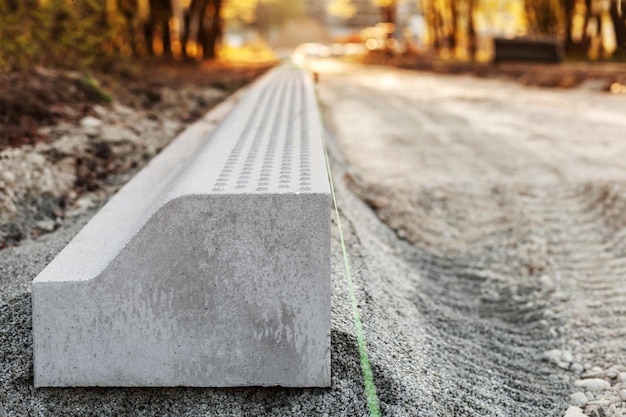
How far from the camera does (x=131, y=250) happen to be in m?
2.43

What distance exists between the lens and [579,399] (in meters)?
3.11

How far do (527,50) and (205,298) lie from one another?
20210 millimetres

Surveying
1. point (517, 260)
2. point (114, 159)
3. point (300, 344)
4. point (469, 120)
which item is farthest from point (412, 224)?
point (469, 120)

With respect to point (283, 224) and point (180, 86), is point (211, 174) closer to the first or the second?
point (283, 224)

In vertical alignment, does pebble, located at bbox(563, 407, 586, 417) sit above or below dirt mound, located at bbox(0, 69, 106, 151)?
below

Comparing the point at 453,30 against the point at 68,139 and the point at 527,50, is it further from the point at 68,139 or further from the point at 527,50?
the point at 68,139

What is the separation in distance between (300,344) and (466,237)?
3.00 metres

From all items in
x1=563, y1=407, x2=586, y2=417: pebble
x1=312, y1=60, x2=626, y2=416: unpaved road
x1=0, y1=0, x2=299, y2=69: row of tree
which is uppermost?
x1=0, y1=0, x2=299, y2=69: row of tree

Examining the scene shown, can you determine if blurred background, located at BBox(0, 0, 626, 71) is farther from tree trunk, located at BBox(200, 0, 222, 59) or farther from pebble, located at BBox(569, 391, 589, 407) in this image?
pebble, located at BBox(569, 391, 589, 407)

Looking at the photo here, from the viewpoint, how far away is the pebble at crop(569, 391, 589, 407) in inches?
121

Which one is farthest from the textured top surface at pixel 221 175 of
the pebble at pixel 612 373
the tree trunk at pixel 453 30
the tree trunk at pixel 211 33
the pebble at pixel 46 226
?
the tree trunk at pixel 453 30

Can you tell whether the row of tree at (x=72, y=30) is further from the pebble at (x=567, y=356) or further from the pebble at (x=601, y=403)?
the pebble at (x=601, y=403)

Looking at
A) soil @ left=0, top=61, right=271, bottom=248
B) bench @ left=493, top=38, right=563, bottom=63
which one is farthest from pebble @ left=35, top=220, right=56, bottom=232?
bench @ left=493, top=38, right=563, bottom=63

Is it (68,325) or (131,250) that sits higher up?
(131,250)
